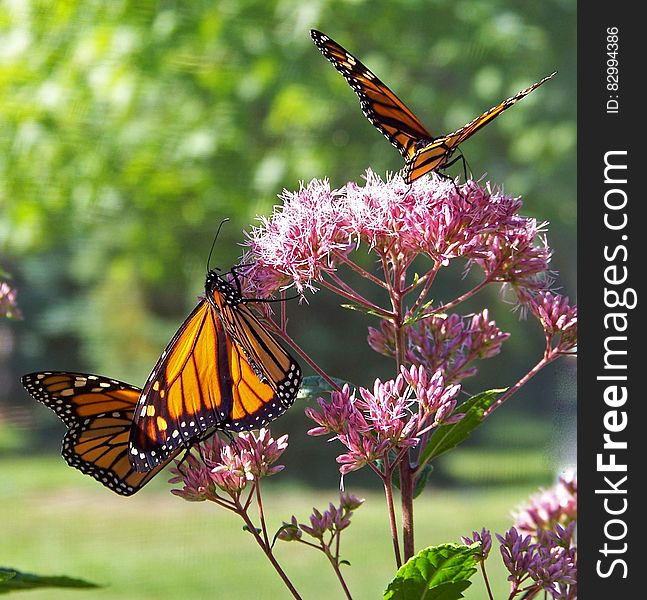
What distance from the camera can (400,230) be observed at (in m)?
0.68

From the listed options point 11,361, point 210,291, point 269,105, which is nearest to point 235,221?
point 269,105

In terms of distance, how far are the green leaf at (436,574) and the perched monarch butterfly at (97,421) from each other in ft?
0.87

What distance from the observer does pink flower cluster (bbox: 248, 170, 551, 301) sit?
68 cm

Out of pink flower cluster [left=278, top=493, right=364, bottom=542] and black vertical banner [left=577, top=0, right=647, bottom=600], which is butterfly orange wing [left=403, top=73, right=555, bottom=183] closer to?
black vertical banner [left=577, top=0, right=647, bottom=600]

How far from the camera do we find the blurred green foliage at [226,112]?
12.3 ft

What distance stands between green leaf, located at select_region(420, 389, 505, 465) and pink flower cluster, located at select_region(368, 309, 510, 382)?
58mm

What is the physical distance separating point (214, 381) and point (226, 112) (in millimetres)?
3166

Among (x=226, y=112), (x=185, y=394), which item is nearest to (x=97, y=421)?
(x=185, y=394)

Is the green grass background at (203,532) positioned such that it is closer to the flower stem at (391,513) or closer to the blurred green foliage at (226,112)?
the blurred green foliage at (226,112)

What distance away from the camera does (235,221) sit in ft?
12.7

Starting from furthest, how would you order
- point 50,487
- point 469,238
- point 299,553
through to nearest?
1. point 50,487
2. point 299,553
3. point 469,238

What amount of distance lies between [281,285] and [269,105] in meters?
3.25

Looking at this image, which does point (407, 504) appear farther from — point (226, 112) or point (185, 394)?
point (226, 112)

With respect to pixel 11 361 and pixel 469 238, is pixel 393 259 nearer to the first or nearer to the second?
pixel 469 238
